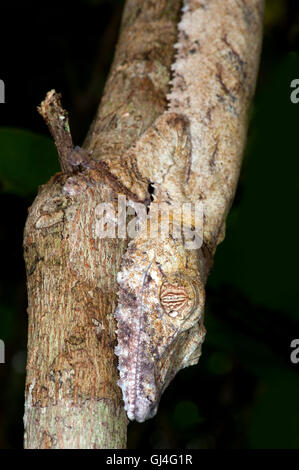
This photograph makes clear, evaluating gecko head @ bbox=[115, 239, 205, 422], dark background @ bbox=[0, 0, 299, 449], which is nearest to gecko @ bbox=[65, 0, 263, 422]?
gecko head @ bbox=[115, 239, 205, 422]

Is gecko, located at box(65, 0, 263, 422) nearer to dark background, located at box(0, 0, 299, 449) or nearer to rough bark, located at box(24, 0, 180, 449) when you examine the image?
rough bark, located at box(24, 0, 180, 449)

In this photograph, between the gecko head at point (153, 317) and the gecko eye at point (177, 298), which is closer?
the gecko head at point (153, 317)

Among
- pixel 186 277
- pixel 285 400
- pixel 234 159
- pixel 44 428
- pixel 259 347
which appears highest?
pixel 234 159

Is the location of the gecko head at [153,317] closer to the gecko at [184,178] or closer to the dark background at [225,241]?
the gecko at [184,178]

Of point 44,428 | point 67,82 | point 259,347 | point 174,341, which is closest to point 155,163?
point 174,341

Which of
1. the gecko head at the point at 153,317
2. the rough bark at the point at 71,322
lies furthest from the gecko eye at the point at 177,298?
the rough bark at the point at 71,322

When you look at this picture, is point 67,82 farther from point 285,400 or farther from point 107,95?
point 285,400

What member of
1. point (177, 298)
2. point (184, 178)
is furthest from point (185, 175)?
point (177, 298)
